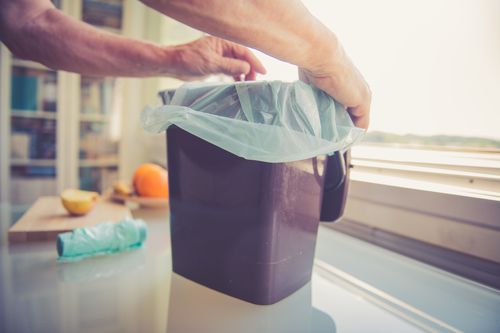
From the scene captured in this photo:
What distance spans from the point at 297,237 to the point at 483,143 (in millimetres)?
414

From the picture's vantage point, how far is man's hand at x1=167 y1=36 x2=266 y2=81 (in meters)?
0.52

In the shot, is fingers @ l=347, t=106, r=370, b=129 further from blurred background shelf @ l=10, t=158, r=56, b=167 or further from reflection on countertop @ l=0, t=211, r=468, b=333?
blurred background shelf @ l=10, t=158, r=56, b=167

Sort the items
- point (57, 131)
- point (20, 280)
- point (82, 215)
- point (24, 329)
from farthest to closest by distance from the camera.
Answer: point (57, 131)
point (82, 215)
point (20, 280)
point (24, 329)

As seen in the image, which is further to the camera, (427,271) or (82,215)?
(82,215)

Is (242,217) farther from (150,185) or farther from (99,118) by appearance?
(99,118)

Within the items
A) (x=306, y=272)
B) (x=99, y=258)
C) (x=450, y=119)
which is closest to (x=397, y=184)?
(x=450, y=119)

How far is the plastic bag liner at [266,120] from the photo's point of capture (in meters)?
0.33

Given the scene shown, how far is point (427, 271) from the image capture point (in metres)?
0.52

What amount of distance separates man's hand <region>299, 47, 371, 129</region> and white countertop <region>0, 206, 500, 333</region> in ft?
0.82

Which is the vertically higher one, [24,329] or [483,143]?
[483,143]

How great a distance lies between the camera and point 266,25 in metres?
0.28

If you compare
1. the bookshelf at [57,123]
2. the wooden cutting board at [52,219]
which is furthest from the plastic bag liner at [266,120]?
the bookshelf at [57,123]

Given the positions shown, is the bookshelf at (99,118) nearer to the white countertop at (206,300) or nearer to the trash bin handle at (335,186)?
the white countertop at (206,300)

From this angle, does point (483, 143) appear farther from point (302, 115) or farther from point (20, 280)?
point (20, 280)
